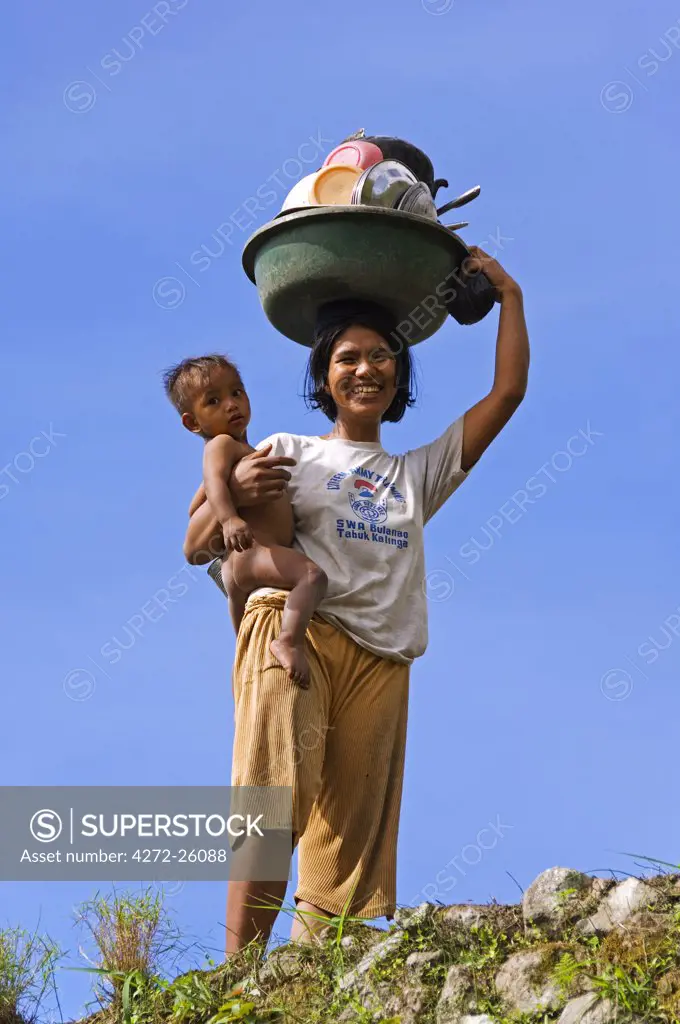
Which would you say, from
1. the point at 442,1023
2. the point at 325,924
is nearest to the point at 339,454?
the point at 325,924

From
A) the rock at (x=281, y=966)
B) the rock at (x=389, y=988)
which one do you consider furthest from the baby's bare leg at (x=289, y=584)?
the rock at (x=389, y=988)

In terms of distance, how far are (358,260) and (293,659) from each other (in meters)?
1.66

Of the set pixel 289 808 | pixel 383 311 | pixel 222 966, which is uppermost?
pixel 383 311

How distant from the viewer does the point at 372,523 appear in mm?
6152

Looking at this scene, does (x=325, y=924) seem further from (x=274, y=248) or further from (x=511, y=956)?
(x=274, y=248)

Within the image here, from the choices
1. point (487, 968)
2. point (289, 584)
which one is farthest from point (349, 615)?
point (487, 968)

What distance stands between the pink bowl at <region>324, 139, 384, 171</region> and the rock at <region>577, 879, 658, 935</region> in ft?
10.4

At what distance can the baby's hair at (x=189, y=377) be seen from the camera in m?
6.26

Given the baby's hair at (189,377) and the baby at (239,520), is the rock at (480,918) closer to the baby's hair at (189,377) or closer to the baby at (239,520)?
the baby at (239,520)

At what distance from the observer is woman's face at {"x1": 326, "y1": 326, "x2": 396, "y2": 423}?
6324 millimetres

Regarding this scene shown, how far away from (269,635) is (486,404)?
1.32 metres

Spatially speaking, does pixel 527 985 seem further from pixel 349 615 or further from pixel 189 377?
pixel 189 377

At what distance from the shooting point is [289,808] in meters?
5.67

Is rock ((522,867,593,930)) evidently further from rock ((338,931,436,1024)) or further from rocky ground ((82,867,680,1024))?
rock ((338,931,436,1024))
